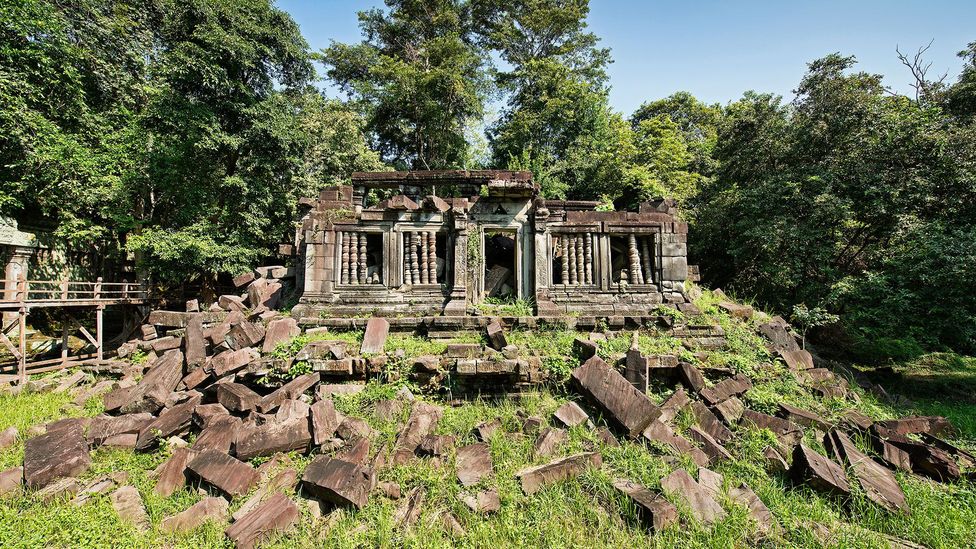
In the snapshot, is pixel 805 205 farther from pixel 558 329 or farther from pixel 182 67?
pixel 182 67

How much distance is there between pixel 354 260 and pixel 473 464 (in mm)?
5334

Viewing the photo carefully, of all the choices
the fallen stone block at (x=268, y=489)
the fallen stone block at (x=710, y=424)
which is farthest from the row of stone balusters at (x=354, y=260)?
the fallen stone block at (x=710, y=424)

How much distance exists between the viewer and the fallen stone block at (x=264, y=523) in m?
2.92

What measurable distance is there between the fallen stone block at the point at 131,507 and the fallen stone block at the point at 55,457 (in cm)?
72

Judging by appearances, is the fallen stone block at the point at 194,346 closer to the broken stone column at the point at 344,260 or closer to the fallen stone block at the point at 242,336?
the fallen stone block at the point at 242,336

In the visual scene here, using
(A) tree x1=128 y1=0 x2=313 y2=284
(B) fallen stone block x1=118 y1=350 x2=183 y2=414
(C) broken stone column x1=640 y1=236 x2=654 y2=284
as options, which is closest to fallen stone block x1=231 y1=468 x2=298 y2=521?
(B) fallen stone block x1=118 y1=350 x2=183 y2=414

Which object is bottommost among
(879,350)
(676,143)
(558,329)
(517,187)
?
(879,350)

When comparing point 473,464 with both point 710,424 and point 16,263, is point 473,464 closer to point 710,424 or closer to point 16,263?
point 710,424

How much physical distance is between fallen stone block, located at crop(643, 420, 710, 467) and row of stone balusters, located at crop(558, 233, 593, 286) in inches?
156

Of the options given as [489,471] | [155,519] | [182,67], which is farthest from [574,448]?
[182,67]

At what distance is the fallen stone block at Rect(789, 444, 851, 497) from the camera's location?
3342 millimetres

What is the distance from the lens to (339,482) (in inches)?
130

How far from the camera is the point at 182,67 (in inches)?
461

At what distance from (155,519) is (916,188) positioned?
612 inches
